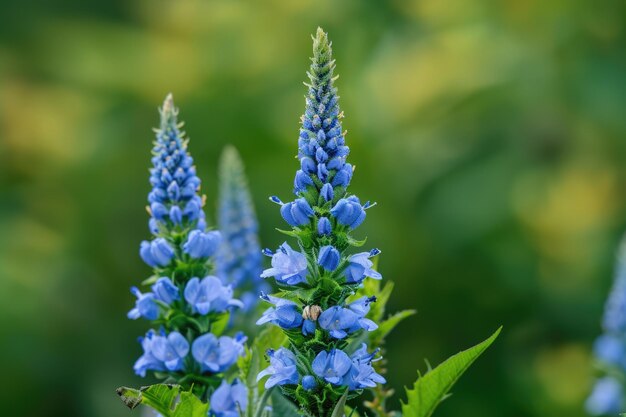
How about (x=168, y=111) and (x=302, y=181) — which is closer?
(x=302, y=181)

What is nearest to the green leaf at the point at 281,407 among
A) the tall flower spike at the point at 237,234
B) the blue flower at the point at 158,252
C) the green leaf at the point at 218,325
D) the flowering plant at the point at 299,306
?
the flowering plant at the point at 299,306

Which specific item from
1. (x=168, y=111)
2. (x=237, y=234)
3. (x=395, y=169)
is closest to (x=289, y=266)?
(x=168, y=111)

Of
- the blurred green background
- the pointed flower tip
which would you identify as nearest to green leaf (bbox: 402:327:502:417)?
the pointed flower tip

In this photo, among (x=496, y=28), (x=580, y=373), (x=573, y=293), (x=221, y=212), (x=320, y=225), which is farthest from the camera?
(x=496, y=28)

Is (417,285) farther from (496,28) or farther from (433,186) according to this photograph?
(496,28)

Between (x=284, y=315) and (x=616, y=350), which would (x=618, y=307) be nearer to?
(x=616, y=350)

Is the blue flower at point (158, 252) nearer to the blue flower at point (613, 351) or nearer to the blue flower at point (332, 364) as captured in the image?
the blue flower at point (332, 364)

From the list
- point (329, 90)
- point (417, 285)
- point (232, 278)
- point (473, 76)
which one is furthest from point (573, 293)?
point (329, 90)
